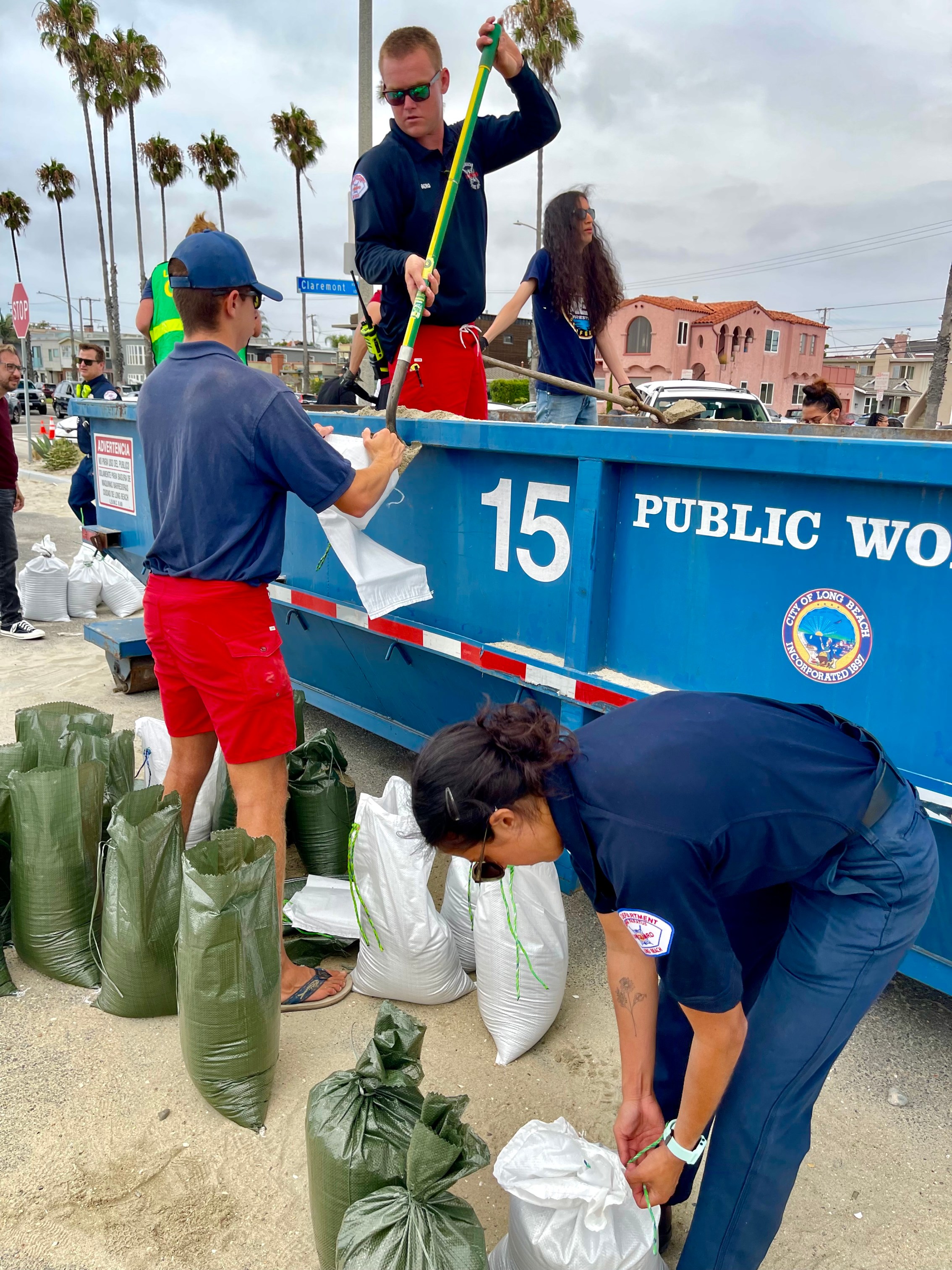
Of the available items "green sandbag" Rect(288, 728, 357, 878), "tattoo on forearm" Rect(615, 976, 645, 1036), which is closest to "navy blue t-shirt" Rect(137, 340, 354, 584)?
"green sandbag" Rect(288, 728, 357, 878)

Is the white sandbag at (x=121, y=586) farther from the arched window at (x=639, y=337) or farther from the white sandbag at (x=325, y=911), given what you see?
the arched window at (x=639, y=337)

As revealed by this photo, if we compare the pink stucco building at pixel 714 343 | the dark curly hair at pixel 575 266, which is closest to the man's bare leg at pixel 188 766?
the dark curly hair at pixel 575 266

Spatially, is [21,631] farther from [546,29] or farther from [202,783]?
[546,29]

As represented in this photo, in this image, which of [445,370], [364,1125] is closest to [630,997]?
[364,1125]

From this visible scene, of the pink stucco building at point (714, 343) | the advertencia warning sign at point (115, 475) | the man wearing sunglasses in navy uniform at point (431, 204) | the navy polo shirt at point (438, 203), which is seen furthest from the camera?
the pink stucco building at point (714, 343)

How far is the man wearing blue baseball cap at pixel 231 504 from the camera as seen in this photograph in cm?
230

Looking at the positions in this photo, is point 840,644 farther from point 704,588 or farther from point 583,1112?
point 583,1112

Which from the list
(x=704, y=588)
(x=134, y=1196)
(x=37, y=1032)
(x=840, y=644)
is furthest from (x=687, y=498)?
(x=37, y=1032)

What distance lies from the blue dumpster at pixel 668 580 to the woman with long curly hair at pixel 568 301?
43.6 inches

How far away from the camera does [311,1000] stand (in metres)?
2.52

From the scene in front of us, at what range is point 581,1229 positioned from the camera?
1542 millimetres

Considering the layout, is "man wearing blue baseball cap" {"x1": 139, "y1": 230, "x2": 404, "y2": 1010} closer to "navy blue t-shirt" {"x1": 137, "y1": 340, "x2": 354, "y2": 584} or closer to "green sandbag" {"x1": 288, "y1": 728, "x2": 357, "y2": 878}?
"navy blue t-shirt" {"x1": 137, "y1": 340, "x2": 354, "y2": 584}

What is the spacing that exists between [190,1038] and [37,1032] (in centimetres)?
60

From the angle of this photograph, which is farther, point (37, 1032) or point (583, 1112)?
point (37, 1032)
